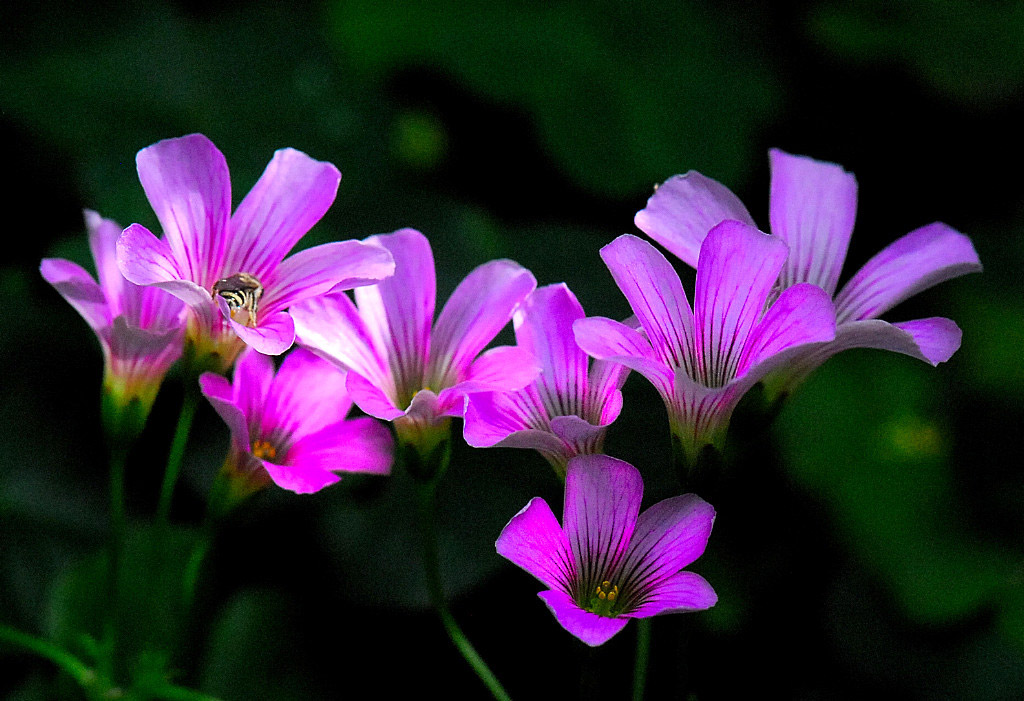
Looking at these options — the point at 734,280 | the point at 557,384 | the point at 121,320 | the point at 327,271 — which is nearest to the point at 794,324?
the point at 734,280

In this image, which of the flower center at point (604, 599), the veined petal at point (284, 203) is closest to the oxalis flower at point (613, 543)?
the flower center at point (604, 599)

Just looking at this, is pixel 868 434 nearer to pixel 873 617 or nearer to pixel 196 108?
pixel 873 617

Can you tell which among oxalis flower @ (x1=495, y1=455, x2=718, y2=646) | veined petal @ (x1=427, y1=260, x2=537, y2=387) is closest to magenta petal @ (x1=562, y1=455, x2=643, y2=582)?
oxalis flower @ (x1=495, y1=455, x2=718, y2=646)

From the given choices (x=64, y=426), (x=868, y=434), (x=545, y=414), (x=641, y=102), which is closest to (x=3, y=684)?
(x=64, y=426)

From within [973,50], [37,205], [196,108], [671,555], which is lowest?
[671,555]

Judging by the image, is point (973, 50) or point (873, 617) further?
point (973, 50)

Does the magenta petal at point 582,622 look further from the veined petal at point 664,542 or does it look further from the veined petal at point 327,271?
the veined petal at point 327,271
